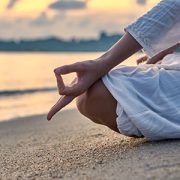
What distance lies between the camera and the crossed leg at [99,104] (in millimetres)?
2996

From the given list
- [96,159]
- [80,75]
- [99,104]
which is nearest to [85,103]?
[99,104]

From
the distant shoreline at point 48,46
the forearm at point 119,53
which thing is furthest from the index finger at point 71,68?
the distant shoreline at point 48,46

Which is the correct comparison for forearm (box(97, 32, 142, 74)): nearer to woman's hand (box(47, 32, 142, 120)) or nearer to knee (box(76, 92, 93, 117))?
woman's hand (box(47, 32, 142, 120))

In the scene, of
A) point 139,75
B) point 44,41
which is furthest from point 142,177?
point 44,41

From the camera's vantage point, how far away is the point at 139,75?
9.96ft

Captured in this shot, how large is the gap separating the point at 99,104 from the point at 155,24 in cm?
54

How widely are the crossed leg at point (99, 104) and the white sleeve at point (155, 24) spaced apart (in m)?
0.33

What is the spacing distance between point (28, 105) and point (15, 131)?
159 inches

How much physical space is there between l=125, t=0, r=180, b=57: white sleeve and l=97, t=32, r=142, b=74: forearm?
1.3 inches

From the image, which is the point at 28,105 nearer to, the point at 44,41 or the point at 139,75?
the point at 139,75

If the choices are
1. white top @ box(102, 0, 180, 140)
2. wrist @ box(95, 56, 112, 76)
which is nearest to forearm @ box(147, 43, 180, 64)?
white top @ box(102, 0, 180, 140)

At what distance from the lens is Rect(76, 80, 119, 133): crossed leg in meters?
3.00

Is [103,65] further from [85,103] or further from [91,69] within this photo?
[85,103]

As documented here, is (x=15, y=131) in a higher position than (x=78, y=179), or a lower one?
lower
